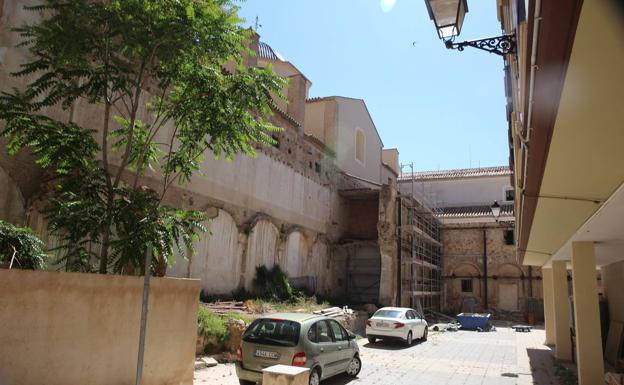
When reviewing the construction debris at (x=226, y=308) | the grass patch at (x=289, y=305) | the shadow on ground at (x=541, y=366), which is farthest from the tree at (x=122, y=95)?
the shadow on ground at (x=541, y=366)

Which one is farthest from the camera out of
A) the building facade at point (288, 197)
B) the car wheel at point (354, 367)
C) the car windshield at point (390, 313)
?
the car windshield at point (390, 313)

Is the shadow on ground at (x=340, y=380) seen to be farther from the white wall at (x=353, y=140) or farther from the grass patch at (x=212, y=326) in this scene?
the white wall at (x=353, y=140)

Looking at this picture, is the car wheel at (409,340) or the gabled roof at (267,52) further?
the gabled roof at (267,52)

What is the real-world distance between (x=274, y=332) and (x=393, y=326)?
29.8 feet

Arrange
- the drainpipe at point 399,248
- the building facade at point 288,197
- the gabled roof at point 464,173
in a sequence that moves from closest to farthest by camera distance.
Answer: the building facade at point 288,197, the drainpipe at point 399,248, the gabled roof at point 464,173

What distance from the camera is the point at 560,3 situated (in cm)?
213

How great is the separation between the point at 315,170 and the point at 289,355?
18472mm

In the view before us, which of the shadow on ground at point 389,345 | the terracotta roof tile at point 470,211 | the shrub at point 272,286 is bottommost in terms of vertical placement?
the shadow on ground at point 389,345

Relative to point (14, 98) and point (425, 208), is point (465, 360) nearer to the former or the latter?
point (14, 98)

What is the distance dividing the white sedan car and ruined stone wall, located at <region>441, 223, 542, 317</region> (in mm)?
14927

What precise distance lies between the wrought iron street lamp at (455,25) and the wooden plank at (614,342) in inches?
526

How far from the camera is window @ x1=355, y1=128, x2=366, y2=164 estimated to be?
32500 millimetres

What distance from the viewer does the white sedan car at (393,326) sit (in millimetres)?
17125

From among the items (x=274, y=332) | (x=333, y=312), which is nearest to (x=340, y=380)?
(x=274, y=332)
